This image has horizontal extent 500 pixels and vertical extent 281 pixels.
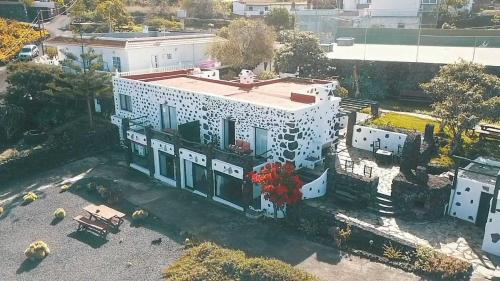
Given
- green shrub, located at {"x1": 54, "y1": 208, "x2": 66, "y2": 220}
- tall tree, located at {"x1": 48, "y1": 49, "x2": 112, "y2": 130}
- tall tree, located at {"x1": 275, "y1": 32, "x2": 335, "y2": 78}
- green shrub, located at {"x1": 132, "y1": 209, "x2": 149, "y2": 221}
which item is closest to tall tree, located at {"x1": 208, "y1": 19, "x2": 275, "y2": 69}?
tall tree, located at {"x1": 275, "y1": 32, "x2": 335, "y2": 78}

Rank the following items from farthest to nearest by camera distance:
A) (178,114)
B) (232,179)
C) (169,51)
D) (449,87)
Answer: (169,51) → (178,114) → (449,87) → (232,179)

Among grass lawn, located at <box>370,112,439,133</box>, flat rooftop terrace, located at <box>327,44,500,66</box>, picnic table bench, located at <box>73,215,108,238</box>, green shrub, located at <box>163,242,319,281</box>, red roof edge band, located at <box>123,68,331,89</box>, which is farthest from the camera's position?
flat rooftop terrace, located at <box>327,44,500,66</box>

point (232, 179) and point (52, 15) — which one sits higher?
point (52, 15)

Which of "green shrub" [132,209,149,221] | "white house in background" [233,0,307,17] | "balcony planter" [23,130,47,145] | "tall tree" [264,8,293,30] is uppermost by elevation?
"white house in background" [233,0,307,17]

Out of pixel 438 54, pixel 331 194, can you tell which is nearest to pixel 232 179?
pixel 331 194

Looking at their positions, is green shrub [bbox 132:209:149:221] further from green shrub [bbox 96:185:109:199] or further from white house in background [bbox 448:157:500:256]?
white house in background [bbox 448:157:500:256]

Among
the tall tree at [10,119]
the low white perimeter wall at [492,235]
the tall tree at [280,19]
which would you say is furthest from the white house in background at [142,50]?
the tall tree at [280,19]

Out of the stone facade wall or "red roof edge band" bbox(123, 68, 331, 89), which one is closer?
the stone facade wall

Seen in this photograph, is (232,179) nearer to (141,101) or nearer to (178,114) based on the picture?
(178,114)
